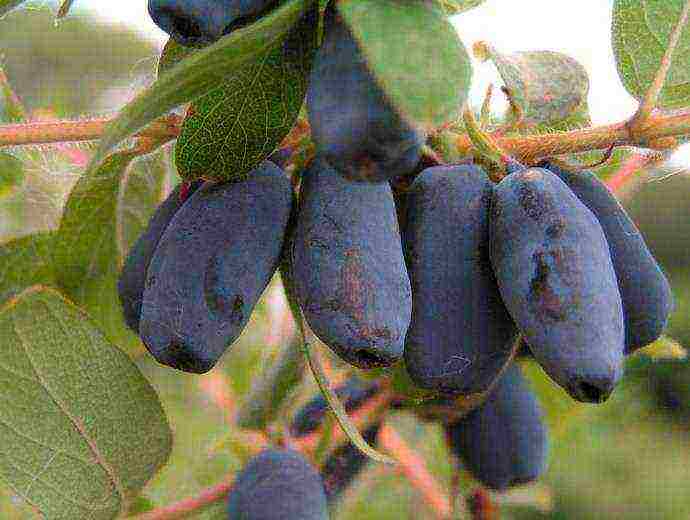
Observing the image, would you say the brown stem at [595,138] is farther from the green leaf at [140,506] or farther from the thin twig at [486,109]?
the green leaf at [140,506]

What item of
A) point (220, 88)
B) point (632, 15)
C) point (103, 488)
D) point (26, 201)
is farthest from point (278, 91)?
point (26, 201)

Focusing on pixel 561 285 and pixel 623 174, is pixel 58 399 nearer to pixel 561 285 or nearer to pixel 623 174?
pixel 561 285

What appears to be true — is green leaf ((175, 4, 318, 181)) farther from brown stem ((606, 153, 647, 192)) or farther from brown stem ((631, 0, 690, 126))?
brown stem ((606, 153, 647, 192))

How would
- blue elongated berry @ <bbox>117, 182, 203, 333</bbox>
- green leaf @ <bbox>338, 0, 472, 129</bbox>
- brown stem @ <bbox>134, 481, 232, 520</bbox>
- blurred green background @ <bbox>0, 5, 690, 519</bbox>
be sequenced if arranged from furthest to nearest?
blurred green background @ <bbox>0, 5, 690, 519</bbox>, brown stem @ <bbox>134, 481, 232, 520</bbox>, blue elongated berry @ <bbox>117, 182, 203, 333</bbox>, green leaf @ <bbox>338, 0, 472, 129</bbox>

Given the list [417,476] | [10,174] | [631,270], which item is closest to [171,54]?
[631,270]

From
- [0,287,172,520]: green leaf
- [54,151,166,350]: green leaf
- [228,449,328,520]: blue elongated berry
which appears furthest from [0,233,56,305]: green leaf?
[228,449,328,520]: blue elongated berry

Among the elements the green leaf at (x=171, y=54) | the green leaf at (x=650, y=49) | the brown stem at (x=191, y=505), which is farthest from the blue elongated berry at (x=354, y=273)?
the brown stem at (x=191, y=505)
